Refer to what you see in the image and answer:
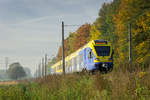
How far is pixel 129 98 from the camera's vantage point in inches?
358

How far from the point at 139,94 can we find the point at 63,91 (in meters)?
3.75

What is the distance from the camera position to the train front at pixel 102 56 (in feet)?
67.5

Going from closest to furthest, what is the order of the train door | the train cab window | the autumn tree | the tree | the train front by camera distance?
1. the train front
2. the train door
3. the train cab window
4. the autumn tree
5. the tree

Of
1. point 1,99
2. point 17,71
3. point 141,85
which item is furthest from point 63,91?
point 17,71

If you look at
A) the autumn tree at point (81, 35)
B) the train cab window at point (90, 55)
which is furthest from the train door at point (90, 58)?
the autumn tree at point (81, 35)

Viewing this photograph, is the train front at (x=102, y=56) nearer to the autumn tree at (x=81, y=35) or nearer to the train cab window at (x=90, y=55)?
the train cab window at (x=90, y=55)

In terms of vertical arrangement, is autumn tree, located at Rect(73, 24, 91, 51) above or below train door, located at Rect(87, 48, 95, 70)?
above

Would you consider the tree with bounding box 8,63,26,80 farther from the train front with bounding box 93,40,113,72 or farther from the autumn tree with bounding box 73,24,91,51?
the train front with bounding box 93,40,113,72

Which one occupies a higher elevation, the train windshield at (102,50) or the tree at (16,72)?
the train windshield at (102,50)

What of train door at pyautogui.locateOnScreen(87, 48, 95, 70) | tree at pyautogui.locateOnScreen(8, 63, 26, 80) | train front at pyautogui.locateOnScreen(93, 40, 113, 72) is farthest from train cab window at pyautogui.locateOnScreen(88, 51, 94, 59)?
tree at pyautogui.locateOnScreen(8, 63, 26, 80)

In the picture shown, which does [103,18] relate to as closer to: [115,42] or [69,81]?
[115,42]

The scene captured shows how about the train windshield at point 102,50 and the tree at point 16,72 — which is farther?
the tree at point 16,72

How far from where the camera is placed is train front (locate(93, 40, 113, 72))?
810 inches

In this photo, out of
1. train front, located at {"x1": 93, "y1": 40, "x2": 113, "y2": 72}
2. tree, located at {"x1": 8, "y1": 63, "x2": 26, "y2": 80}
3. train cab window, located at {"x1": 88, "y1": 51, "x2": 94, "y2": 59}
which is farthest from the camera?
tree, located at {"x1": 8, "y1": 63, "x2": 26, "y2": 80}
